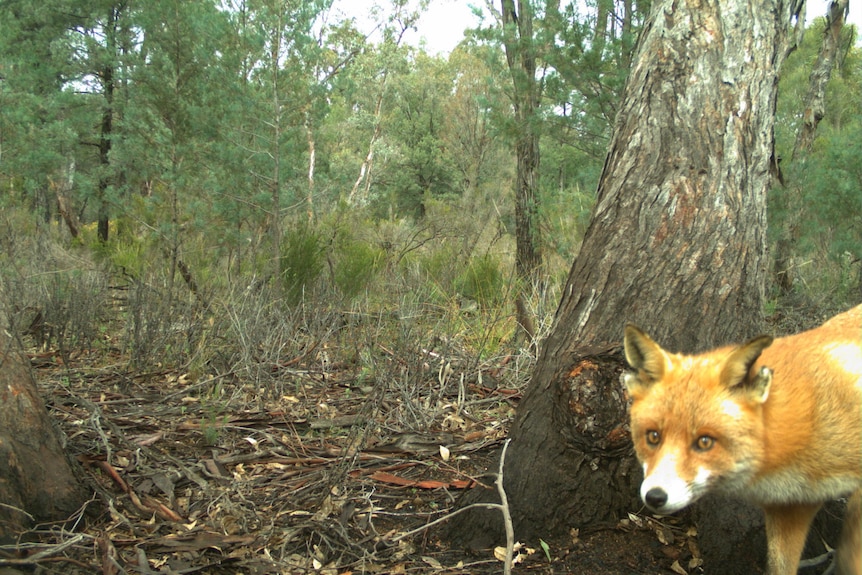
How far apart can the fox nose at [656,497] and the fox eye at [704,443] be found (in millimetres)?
229

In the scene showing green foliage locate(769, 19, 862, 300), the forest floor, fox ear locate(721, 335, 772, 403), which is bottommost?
the forest floor

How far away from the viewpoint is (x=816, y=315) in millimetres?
7789

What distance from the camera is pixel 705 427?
7.01ft

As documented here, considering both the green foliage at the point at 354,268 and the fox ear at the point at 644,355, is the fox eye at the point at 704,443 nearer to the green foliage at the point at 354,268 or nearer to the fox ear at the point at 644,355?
the fox ear at the point at 644,355

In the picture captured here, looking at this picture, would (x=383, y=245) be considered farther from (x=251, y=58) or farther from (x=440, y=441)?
(x=440, y=441)

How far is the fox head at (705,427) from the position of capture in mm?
2096

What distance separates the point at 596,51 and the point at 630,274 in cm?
667

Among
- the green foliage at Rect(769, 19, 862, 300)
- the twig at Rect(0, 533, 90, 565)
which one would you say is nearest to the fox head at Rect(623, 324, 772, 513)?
the twig at Rect(0, 533, 90, 565)

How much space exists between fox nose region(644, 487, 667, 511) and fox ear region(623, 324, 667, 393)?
0.46m

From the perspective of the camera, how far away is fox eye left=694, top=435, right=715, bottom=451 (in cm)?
215

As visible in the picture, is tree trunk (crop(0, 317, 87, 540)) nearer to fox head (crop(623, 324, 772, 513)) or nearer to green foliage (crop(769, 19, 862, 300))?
fox head (crop(623, 324, 772, 513))

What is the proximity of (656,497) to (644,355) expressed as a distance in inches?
20.6

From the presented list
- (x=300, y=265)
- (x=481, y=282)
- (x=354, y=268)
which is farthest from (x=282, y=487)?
(x=481, y=282)

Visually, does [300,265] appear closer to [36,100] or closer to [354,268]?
[354,268]
